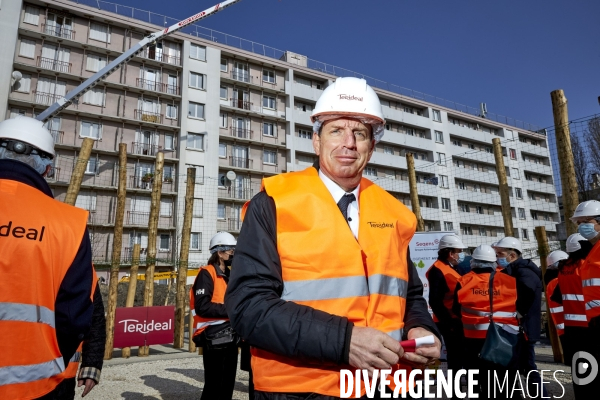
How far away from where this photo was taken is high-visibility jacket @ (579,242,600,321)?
3.83 m

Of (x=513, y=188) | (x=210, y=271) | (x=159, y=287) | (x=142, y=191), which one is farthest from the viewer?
(x=513, y=188)

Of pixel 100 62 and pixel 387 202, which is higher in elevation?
pixel 100 62

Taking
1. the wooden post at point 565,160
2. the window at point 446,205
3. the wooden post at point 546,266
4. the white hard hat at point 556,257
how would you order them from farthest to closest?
the window at point 446,205 → the wooden post at point 546,266 → the white hard hat at point 556,257 → the wooden post at point 565,160

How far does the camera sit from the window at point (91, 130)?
95.8 ft

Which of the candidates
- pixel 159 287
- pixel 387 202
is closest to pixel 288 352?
pixel 387 202

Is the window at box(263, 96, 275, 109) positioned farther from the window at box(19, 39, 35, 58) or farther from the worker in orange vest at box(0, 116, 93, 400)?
the worker in orange vest at box(0, 116, 93, 400)

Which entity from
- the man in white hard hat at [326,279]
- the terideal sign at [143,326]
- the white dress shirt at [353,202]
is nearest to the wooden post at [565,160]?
the man in white hard hat at [326,279]

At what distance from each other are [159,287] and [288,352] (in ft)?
83.1

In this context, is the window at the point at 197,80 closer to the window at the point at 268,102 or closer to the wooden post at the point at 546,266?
the window at the point at 268,102

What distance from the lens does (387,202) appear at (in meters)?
2.13

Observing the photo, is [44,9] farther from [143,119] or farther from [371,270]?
[371,270]

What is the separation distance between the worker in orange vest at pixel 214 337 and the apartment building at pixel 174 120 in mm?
18996

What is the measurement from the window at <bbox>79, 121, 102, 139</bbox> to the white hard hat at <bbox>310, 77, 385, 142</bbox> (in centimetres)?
3126

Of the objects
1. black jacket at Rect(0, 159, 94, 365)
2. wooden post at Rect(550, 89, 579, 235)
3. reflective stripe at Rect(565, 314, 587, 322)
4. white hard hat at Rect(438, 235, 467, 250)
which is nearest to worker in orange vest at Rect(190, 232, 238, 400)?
black jacket at Rect(0, 159, 94, 365)
